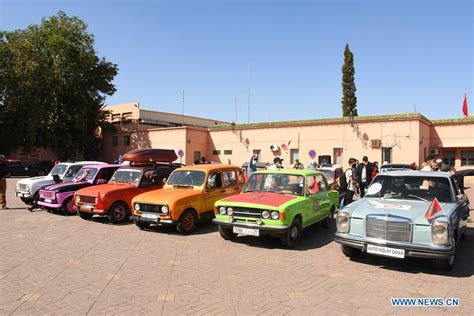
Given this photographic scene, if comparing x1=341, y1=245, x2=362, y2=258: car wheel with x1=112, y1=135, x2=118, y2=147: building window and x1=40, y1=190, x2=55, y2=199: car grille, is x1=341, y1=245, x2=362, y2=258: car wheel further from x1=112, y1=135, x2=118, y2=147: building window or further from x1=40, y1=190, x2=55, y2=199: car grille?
x1=112, y1=135, x2=118, y2=147: building window

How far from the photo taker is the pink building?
2569cm

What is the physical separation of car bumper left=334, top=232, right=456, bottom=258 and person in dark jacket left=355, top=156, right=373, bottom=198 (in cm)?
650

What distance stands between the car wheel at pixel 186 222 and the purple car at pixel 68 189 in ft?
15.6

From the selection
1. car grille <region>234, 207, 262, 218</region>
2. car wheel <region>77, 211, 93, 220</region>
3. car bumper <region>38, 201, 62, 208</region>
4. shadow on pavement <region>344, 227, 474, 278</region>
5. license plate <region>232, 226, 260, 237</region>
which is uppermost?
car grille <region>234, 207, 262, 218</region>

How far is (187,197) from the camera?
9055 mm

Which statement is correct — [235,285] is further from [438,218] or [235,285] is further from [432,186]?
[432,186]

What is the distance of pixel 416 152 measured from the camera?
979 inches

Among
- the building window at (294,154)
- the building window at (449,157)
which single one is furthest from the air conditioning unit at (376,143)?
the building window at (449,157)

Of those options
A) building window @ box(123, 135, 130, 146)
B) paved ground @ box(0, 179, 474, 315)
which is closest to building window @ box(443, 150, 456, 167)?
paved ground @ box(0, 179, 474, 315)

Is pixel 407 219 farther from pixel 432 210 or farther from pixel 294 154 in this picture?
pixel 294 154

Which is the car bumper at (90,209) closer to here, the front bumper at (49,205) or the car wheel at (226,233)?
the front bumper at (49,205)

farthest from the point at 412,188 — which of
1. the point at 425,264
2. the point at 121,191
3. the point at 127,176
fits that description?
the point at 127,176

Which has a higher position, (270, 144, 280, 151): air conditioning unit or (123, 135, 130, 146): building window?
(123, 135, 130, 146): building window

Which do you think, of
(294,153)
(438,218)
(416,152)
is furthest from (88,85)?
(438,218)
